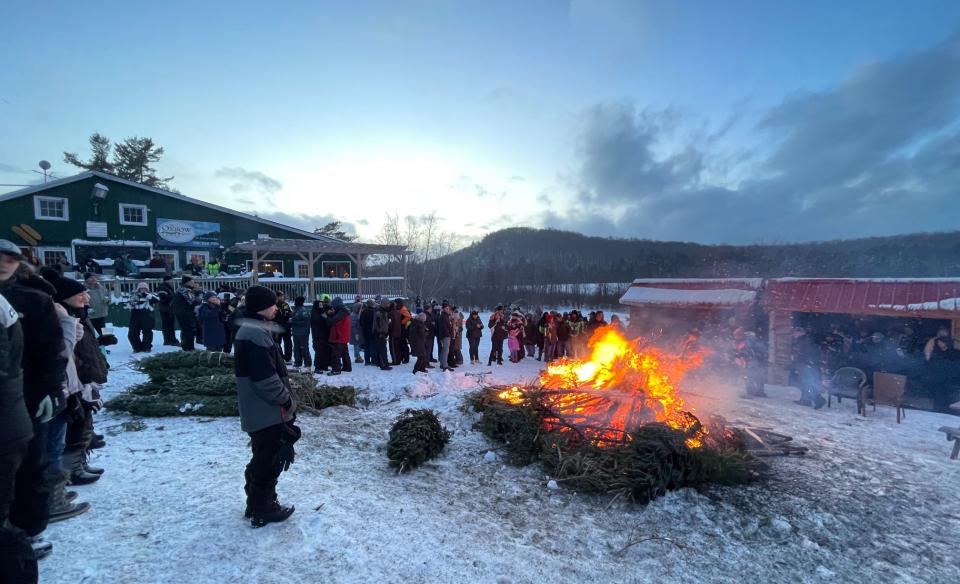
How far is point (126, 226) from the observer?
21.5 meters

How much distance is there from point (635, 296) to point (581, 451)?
9.79m

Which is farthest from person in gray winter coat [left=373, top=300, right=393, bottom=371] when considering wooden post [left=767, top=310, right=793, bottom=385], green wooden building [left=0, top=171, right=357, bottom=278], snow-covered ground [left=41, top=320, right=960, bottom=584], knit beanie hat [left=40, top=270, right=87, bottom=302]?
green wooden building [left=0, top=171, right=357, bottom=278]

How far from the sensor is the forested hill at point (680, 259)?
2914cm

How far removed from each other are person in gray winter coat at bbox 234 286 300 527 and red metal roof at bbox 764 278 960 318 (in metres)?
12.3

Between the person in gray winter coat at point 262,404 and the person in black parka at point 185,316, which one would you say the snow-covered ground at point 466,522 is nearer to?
the person in gray winter coat at point 262,404

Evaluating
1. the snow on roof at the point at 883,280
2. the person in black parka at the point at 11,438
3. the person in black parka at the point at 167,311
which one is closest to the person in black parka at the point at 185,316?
the person in black parka at the point at 167,311

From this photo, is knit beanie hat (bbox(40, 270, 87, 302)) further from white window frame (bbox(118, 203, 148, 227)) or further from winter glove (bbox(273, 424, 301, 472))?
white window frame (bbox(118, 203, 148, 227))

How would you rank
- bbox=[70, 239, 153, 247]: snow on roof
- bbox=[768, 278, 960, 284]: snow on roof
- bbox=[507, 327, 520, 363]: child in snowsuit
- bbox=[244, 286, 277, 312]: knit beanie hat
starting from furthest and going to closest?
1. bbox=[70, 239, 153, 247]: snow on roof
2. bbox=[507, 327, 520, 363]: child in snowsuit
3. bbox=[768, 278, 960, 284]: snow on roof
4. bbox=[244, 286, 277, 312]: knit beanie hat

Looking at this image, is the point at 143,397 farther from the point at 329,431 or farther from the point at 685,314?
the point at 685,314

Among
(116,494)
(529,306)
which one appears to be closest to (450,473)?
(116,494)

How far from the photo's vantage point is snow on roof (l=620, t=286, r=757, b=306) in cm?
1208

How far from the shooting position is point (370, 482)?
5125 millimetres

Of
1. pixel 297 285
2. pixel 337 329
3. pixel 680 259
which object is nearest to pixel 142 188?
pixel 297 285

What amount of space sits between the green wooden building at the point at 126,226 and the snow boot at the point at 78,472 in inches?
751
